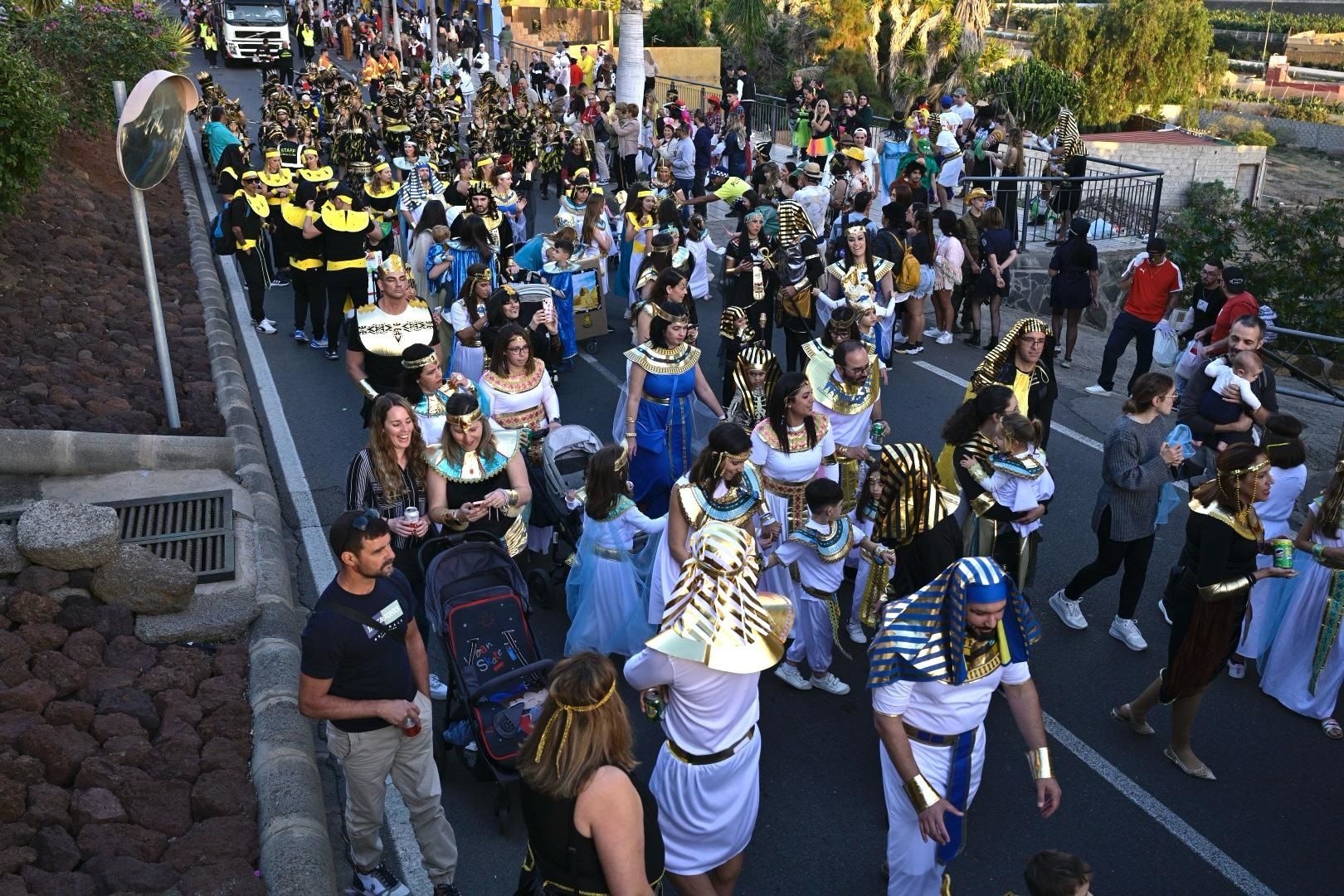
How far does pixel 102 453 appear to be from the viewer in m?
8.30

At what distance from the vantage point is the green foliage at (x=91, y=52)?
1895 centimetres

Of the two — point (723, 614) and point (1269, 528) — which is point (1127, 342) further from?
point (723, 614)

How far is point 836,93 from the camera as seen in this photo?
30.7 meters

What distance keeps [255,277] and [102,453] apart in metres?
5.55

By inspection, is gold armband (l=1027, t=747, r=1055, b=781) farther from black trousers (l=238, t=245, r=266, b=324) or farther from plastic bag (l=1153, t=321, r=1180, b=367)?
black trousers (l=238, t=245, r=266, b=324)

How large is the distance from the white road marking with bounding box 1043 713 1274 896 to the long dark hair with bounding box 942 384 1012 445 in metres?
1.65

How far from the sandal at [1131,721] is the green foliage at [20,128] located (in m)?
10.9

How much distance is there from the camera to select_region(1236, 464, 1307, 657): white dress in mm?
6512

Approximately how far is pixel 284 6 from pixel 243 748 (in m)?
39.8

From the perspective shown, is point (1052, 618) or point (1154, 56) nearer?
point (1052, 618)

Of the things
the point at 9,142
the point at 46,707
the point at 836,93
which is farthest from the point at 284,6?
the point at 46,707

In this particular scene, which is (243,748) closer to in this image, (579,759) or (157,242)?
(579,759)

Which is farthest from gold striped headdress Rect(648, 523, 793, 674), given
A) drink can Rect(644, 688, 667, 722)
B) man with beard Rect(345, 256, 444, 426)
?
man with beard Rect(345, 256, 444, 426)

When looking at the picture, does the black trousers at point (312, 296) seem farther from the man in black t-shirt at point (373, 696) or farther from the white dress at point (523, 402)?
the man in black t-shirt at point (373, 696)
